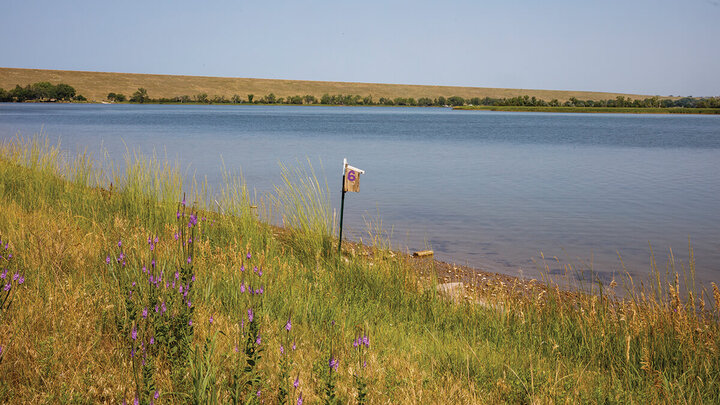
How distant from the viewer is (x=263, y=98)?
15825cm

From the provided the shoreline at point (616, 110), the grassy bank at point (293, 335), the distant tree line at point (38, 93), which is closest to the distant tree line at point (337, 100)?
the distant tree line at point (38, 93)

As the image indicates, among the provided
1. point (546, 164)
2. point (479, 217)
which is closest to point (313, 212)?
point (479, 217)

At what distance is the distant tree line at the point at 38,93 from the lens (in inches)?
4638

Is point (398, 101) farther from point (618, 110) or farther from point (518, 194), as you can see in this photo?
point (518, 194)

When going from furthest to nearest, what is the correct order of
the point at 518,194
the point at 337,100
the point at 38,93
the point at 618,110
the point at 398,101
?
the point at 398,101
the point at 337,100
the point at 38,93
the point at 618,110
the point at 518,194

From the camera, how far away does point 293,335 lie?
388cm

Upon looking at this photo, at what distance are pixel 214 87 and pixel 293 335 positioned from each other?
170 metres

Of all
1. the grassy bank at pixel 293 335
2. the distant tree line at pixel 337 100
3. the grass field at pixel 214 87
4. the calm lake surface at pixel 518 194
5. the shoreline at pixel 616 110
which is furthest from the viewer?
the grass field at pixel 214 87

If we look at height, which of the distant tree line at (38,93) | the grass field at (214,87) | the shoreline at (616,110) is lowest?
the distant tree line at (38,93)

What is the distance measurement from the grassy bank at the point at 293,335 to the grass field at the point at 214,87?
474 feet

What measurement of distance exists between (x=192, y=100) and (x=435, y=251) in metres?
149

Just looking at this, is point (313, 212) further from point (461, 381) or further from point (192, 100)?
point (192, 100)

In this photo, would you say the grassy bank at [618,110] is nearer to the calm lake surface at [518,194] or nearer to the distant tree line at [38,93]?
the calm lake surface at [518,194]

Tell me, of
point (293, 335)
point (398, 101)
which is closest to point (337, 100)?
point (398, 101)
